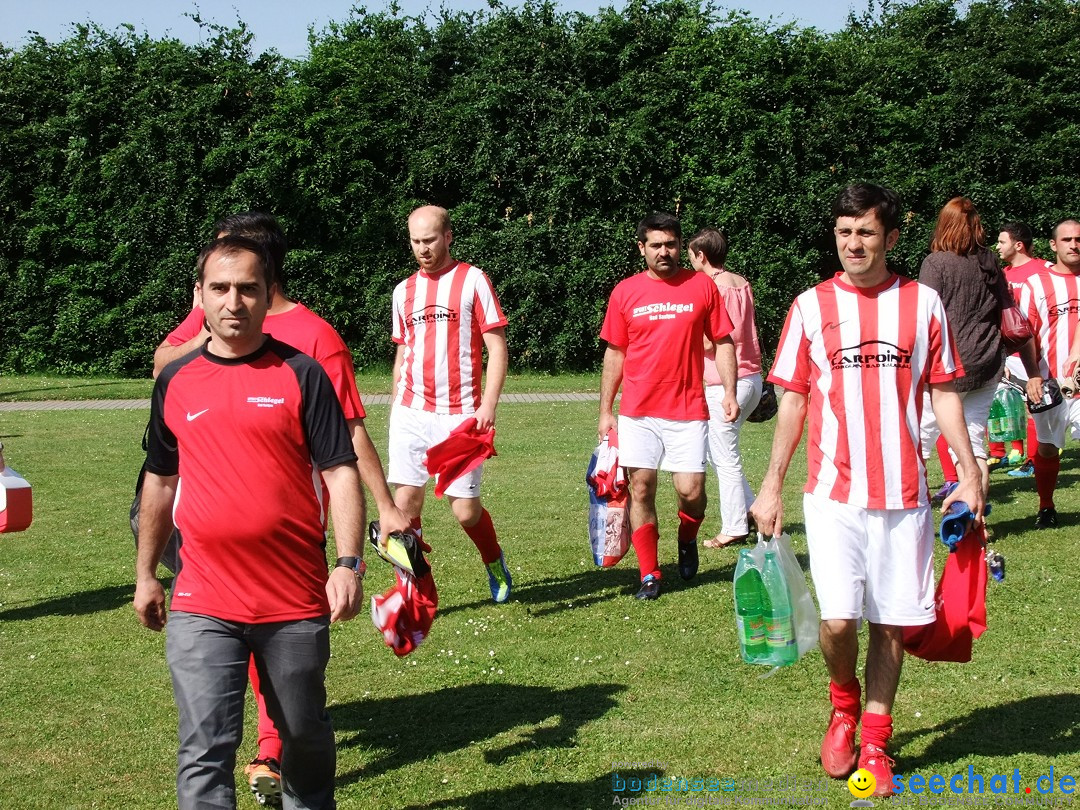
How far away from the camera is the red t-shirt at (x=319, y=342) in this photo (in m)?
4.48

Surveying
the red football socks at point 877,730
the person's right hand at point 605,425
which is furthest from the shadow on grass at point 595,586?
the red football socks at point 877,730

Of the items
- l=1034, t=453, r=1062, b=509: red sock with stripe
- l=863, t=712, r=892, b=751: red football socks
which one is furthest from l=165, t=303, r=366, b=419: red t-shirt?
l=1034, t=453, r=1062, b=509: red sock with stripe

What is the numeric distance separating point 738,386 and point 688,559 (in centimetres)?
158

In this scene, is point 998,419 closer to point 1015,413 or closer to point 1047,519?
point 1015,413

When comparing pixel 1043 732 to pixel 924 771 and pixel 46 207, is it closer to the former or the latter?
pixel 924 771

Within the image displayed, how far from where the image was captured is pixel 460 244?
20.8 m

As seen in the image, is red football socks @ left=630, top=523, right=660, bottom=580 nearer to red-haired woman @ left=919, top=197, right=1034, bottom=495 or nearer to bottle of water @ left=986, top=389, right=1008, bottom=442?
red-haired woman @ left=919, top=197, right=1034, bottom=495

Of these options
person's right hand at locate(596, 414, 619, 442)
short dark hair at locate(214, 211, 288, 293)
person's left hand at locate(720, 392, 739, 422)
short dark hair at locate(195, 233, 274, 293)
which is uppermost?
short dark hair at locate(214, 211, 288, 293)

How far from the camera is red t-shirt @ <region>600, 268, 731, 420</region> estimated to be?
759 centimetres

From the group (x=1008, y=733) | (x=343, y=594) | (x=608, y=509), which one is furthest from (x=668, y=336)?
(x=343, y=594)

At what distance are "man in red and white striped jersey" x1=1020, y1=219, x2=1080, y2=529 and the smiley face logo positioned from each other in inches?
213

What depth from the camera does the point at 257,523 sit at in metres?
3.76

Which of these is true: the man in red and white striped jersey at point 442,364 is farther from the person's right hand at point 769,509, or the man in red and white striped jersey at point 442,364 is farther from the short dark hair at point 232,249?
the short dark hair at point 232,249

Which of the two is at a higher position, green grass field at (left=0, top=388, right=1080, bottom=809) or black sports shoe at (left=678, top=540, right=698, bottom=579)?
black sports shoe at (left=678, top=540, right=698, bottom=579)
